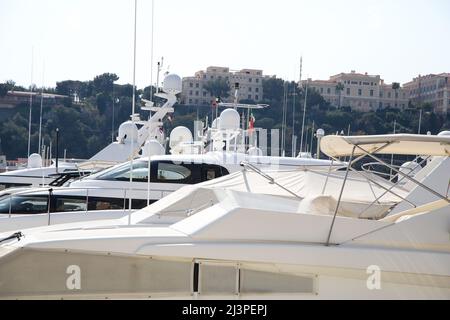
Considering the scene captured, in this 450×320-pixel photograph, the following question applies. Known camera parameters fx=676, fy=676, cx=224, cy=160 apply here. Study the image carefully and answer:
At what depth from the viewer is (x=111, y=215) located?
33.2 feet

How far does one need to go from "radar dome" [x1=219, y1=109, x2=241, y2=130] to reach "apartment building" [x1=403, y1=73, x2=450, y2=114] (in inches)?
1698

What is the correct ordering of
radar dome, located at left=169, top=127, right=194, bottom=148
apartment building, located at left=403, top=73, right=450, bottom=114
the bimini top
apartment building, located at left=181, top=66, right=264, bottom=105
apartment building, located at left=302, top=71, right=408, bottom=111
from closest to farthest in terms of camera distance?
the bimini top < radar dome, located at left=169, top=127, right=194, bottom=148 < apartment building, located at left=403, top=73, right=450, bottom=114 < apartment building, located at left=181, top=66, right=264, bottom=105 < apartment building, located at left=302, top=71, right=408, bottom=111

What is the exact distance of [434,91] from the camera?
67.1 m

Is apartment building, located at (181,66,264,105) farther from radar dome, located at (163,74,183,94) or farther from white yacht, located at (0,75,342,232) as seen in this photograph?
white yacht, located at (0,75,342,232)

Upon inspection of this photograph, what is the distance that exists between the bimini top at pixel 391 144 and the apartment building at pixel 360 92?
240 feet

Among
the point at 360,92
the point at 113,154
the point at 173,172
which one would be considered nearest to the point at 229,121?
the point at 113,154

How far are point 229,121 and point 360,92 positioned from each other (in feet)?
229

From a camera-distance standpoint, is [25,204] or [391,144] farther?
[25,204]

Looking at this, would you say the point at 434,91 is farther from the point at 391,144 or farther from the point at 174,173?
the point at 391,144

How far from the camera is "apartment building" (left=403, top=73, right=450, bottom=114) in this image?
198 ft

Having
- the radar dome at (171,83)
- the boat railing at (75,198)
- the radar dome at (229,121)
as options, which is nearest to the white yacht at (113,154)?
the radar dome at (171,83)

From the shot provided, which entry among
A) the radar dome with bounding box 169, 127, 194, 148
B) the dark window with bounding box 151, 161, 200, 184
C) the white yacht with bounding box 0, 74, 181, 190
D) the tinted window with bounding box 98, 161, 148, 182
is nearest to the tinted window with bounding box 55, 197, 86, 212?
the tinted window with bounding box 98, 161, 148, 182
